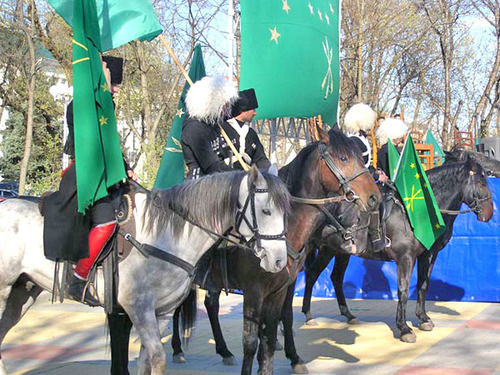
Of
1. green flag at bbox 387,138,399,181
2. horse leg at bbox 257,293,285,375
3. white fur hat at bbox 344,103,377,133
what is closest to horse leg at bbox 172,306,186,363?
horse leg at bbox 257,293,285,375

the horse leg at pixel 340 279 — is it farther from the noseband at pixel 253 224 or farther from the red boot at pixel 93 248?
the red boot at pixel 93 248

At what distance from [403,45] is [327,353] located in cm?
2453

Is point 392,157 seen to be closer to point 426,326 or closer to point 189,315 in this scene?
point 426,326

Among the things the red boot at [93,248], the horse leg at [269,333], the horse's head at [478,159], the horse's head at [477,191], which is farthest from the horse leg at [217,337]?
the horse's head at [478,159]

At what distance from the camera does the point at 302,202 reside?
254 inches

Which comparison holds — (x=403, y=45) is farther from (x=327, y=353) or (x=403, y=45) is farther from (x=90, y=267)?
(x=90, y=267)

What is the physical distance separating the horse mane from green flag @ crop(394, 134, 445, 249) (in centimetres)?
485

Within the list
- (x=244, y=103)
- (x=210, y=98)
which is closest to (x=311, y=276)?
(x=244, y=103)

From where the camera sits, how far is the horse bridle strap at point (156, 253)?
207 inches

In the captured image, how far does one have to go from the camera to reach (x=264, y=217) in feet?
16.8

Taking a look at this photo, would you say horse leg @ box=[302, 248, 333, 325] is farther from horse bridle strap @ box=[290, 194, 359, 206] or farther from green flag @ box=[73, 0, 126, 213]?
green flag @ box=[73, 0, 126, 213]

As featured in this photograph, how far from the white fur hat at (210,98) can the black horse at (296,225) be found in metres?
0.90

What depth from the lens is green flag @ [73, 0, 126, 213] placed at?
5.15 meters

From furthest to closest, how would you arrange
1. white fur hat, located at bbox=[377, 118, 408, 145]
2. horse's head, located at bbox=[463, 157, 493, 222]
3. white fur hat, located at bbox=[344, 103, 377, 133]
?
white fur hat, located at bbox=[377, 118, 408, 145] → horse's head, located at bbox=[463, 157, 493, 222] → white fur hat, located at bbox=[344, 103, 377, 133]
